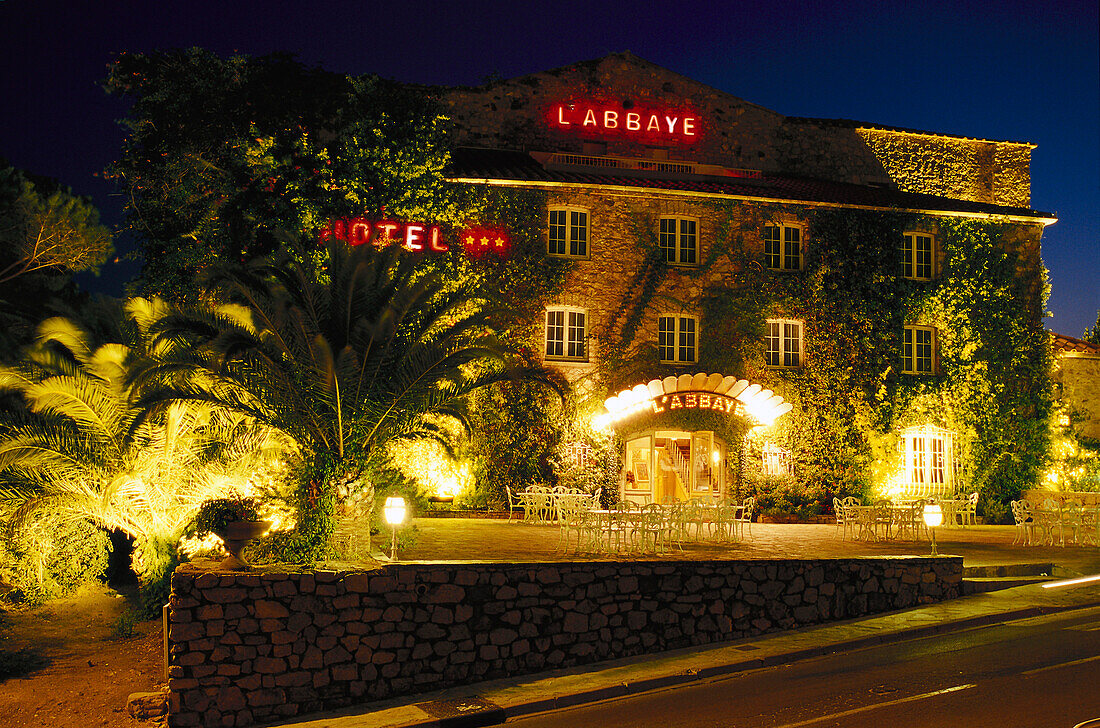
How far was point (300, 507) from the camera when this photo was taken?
11.8 metres

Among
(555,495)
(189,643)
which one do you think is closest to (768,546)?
(555,495)

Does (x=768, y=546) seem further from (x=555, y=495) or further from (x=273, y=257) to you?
(x=273, y=257)

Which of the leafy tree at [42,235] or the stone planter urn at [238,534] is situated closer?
the stone planter urn at [238,534]

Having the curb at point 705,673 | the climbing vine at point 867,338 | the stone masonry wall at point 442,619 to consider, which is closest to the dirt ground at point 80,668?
the stone masonry wall at point 442,619

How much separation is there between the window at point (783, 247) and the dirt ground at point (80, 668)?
1734 centimetres

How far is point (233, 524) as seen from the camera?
36.7ft

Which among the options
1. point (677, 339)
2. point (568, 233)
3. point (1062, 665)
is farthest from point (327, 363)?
point (677, 339)

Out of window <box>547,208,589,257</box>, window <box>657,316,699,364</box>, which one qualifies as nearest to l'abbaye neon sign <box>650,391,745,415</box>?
window <box>657,316,699,364</box>

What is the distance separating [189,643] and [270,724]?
1.35 meters

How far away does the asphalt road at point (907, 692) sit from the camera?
7.88 meters

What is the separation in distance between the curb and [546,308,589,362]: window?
11.9m

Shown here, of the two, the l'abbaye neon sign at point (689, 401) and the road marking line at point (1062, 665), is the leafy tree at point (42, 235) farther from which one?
the road marking line at point (1062, 665)

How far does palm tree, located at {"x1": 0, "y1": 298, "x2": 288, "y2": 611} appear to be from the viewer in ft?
46.0

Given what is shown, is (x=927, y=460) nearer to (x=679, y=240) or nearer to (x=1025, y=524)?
(x=1025, y=524)
